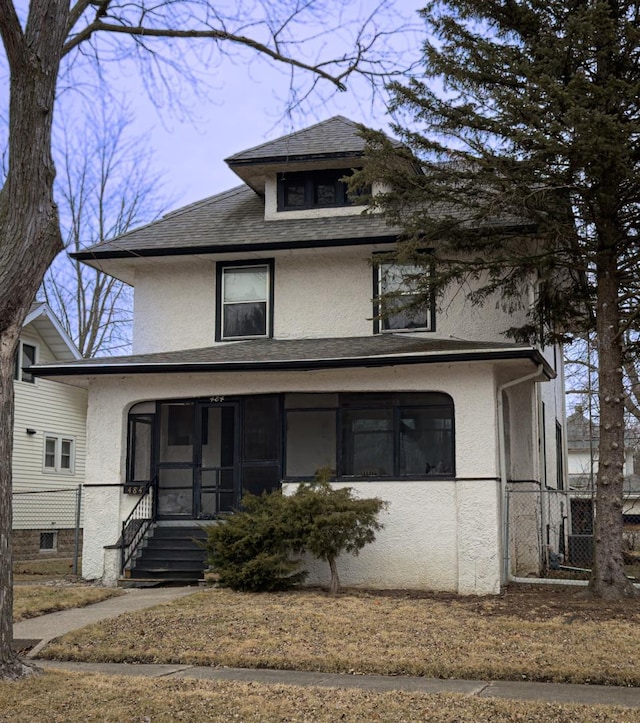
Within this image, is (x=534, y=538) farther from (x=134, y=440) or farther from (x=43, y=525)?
(x=43, y=525)

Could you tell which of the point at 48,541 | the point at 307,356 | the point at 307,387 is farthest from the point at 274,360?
the point at 48,541

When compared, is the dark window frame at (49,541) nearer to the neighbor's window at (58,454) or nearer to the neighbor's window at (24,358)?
the neighbor's window at (58,454)

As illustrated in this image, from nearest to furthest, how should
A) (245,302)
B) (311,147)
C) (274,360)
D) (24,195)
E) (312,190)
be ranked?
(24,195) → (274,360) → (245,302) → (311,147) → (312,190)

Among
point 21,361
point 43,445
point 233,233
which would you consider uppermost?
point 233,233

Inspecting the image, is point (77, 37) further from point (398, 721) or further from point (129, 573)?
point (129, 573)

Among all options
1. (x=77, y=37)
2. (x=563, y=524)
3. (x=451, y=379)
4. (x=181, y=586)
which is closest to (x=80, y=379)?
(x=181, y=586)

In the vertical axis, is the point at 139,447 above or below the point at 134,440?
below

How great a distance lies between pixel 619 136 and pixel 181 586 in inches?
388

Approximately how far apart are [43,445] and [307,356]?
562 inches

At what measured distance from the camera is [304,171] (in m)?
19.3

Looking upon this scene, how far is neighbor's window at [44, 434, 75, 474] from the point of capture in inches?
1110

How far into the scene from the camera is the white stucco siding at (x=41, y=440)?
2634 centimetres

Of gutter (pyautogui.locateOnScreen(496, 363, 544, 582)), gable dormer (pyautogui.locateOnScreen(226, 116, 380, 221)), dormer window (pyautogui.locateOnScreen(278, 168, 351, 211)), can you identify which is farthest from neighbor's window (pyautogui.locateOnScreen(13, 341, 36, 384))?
gutter (pyautogui.locateOnScreen(496, 363, 544, 582))

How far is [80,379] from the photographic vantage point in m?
17.4
